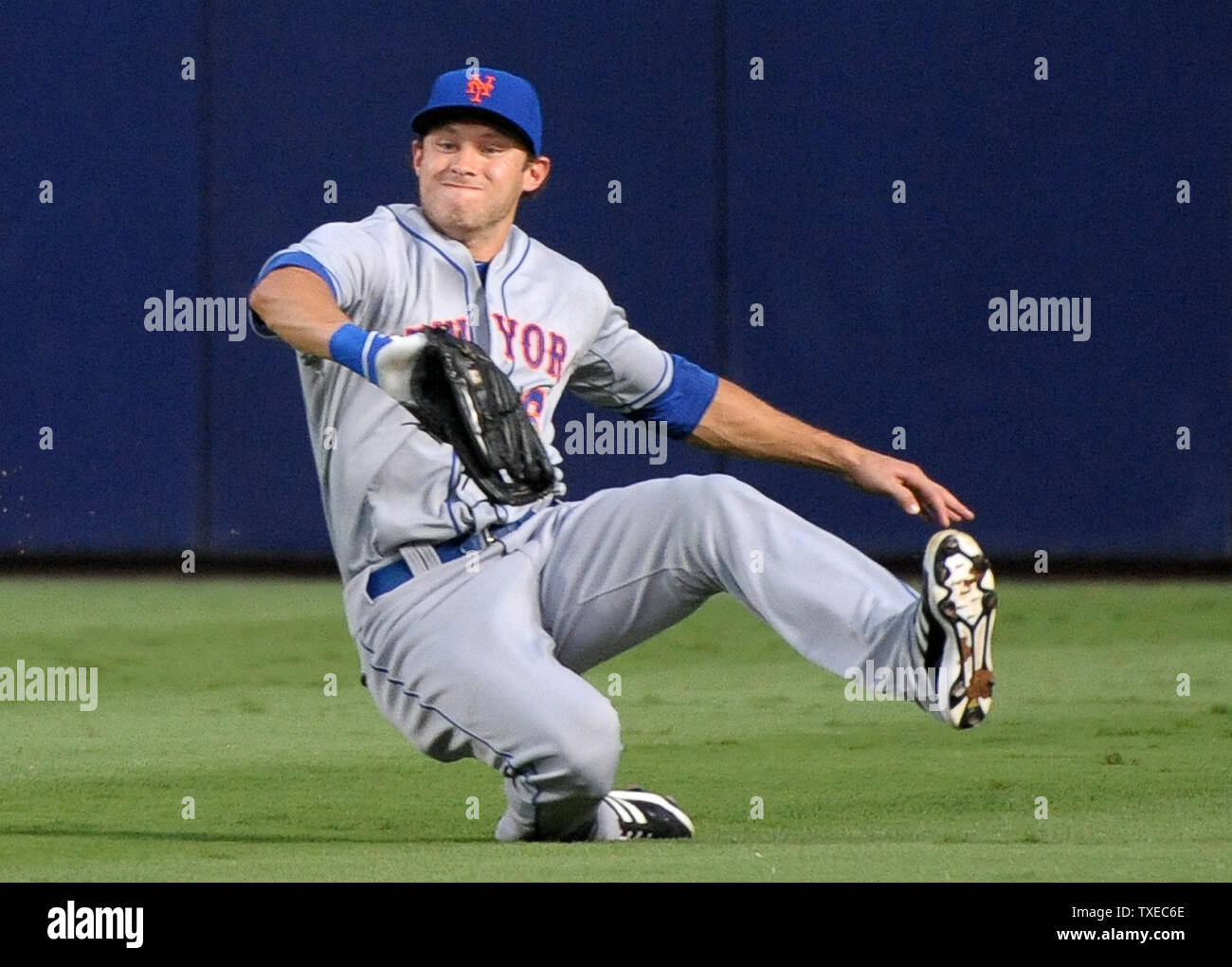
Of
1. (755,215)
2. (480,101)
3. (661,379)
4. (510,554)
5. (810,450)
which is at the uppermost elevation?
(755,215)

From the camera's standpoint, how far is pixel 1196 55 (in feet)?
34.4

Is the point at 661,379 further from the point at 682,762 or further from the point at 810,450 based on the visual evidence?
the point at 682,762

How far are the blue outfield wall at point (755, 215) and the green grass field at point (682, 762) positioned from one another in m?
1.07

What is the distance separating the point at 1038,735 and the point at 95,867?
3113mm

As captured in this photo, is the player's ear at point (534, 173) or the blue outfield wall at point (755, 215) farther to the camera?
the blue outfield wall at point (755, 215)

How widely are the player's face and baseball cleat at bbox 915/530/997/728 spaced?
4.70 ft

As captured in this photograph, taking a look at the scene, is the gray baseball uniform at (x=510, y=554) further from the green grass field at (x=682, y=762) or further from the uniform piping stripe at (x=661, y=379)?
the green grass field at (x=682, y=762)

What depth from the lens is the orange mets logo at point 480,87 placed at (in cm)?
490

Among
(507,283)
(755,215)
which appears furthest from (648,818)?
(755,215)

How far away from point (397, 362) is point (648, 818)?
1228 millimetres

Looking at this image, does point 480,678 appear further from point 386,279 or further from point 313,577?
point 313,577

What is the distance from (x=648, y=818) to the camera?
4.81 metres

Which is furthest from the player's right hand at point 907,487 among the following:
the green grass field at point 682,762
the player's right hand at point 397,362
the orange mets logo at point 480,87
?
the orange mets logo at point 480,87

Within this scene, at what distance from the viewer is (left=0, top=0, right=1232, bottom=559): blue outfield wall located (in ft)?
34.5
